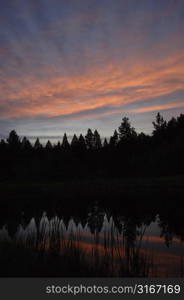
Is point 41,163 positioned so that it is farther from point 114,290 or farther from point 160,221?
point 114,290

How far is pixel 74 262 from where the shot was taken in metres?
10.7

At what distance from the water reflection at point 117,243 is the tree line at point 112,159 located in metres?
40.7

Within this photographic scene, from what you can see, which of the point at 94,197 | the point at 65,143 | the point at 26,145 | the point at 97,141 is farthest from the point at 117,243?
the point at 65,143

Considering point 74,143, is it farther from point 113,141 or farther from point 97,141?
point 113,141

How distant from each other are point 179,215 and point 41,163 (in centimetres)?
5258

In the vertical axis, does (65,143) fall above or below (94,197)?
above

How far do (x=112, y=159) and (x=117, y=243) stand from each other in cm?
7624

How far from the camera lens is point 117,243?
11773 mm

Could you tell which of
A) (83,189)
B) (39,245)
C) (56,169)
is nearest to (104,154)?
(56,169)

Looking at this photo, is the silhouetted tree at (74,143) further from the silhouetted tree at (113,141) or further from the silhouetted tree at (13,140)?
the silhouetted tree at (13,140)

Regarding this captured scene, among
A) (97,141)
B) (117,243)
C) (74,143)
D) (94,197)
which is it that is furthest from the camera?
(97,141)

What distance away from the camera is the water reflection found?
10281 millimetres

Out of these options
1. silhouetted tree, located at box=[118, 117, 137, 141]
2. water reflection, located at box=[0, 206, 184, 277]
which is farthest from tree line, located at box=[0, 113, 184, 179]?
water reflection, located at box=[0, 206, 184, 277]

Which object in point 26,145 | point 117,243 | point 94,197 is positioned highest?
point 26,145
